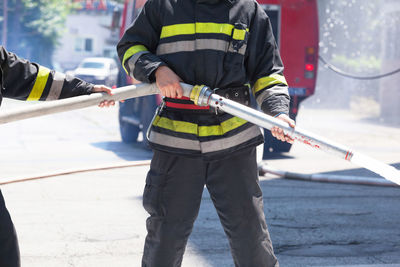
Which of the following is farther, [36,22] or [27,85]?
[36,22]

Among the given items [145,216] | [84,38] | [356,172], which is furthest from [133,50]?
[84,38]

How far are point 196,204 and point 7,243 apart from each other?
2.65 feet

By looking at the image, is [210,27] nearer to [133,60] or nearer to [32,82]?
[133,60]

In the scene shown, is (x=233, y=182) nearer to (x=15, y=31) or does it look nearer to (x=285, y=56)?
(x=285, y=56)

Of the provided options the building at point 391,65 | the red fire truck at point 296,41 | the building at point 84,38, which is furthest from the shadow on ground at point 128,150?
the building at point 84,38

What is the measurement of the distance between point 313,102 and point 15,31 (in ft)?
107

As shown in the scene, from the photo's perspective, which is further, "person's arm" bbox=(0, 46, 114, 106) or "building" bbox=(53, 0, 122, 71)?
"building" bbox=(53, 0, 122, 71)

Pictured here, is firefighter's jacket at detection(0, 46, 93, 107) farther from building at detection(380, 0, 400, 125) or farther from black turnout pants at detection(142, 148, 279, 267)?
building at detection(380, 0, 400, 125)

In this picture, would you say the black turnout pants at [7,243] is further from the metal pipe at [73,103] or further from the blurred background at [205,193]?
the blurred background at [205,193]

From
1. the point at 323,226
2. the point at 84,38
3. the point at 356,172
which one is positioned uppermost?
the point at 323,226

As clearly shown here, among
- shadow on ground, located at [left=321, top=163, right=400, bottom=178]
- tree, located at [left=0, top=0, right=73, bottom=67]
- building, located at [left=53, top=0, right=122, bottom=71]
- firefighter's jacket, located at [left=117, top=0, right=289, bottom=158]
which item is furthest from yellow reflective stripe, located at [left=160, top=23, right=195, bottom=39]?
building, located at [left=53, top=0, right=122, bottom=71]

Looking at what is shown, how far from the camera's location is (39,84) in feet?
9.98

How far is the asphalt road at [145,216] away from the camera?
14.4ft

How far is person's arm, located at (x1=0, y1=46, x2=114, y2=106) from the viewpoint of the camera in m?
2.91
